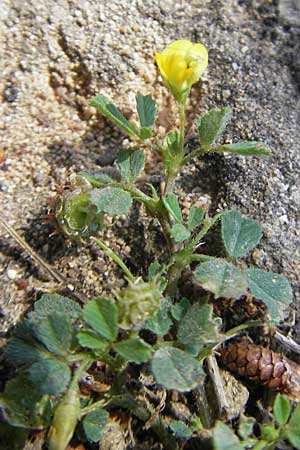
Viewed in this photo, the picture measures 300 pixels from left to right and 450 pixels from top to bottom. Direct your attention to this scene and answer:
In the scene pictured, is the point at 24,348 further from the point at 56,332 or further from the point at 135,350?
the point at 135,350

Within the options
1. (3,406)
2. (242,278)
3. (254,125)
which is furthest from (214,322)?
(254,125)

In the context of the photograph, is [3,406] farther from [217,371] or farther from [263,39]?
[263,39]

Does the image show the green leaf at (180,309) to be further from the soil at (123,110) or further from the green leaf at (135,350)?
the soil at (123,110)

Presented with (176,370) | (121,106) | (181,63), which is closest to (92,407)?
(176,370)

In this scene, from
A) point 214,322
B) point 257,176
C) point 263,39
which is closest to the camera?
point 214,322

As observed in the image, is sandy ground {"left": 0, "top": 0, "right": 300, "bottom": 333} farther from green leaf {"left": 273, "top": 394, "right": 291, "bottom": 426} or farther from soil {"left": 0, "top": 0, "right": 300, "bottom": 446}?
green leaf {"left": 273, "top": 394, "right": 291, "bottom": 426}
